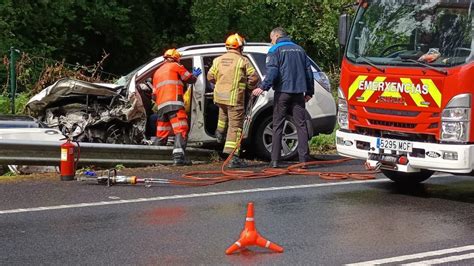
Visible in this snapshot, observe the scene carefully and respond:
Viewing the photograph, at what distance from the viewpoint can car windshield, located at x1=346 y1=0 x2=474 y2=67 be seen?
A: 8.08m

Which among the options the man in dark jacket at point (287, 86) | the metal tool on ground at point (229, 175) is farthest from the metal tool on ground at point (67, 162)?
the man in dark jacket at point (287, 86)

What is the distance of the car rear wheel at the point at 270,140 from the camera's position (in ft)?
36.8

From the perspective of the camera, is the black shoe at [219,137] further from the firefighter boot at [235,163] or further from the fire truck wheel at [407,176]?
the fire truck wheel at [407,176]

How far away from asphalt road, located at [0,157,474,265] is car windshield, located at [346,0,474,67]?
5.41 feet

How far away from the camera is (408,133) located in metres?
8.37

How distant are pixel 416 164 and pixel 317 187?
156 cm

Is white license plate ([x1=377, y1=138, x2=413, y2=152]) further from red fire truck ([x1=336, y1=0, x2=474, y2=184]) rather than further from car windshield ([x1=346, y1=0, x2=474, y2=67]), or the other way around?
car windshield ([x1=346, y1=0, x2=474, y2=67])

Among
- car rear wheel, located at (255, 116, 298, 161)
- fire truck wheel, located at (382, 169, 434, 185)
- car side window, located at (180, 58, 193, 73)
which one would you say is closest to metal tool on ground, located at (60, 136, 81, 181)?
car side window, located at (180, 58, 193, 73)

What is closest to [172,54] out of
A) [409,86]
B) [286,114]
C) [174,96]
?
[174,96]

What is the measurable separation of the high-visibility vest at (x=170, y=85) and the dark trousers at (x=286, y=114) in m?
1.29

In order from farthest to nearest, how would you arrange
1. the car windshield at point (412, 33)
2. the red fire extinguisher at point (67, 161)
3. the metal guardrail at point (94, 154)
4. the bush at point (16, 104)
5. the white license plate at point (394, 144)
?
the bush at point (16, 104)
the metal guardrail at point (94, 154)
the red fire extinguisher at point (67, 161)
the white license plate at point (394, 144)
the car windshield at point (412, 33)

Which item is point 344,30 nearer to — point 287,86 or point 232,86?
point 287,86

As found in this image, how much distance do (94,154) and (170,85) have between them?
55.6 inches

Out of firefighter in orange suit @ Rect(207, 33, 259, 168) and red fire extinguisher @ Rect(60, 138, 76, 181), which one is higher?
firefighter in orange suit @ Rect(207, 33, 259, 168)
